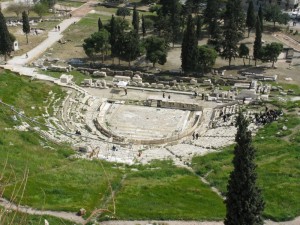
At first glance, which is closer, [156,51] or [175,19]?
[156,51]

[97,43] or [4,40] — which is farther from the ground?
[4,40]

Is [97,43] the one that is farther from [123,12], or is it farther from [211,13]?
[123,12]

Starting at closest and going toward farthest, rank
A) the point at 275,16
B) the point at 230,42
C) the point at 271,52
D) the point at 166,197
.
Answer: the point at 166,197 → the point at 271,52 → the point at 230,42 → the point at 275,16

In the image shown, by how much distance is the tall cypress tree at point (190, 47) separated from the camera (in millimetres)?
72975

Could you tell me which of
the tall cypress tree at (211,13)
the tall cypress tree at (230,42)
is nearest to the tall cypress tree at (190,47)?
the tall cypress tree at (230,42)

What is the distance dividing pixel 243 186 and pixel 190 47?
48.5 meters

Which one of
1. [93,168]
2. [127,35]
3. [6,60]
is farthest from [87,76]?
[93,168]

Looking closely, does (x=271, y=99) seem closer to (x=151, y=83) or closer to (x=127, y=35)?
(x=151, y=83)

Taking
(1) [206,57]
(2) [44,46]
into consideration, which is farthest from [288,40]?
(2) [44,46]

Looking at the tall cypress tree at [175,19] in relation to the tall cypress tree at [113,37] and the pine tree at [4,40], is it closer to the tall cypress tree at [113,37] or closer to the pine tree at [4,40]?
the tall cypress tree at [113,37]

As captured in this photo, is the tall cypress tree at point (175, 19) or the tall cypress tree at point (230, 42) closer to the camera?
the tall cypress tree at point (230, 42)

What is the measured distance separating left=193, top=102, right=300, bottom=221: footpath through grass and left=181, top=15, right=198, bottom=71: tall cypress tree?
21242 mm

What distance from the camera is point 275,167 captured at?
43.2m

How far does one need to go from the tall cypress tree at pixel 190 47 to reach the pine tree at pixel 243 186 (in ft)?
156
